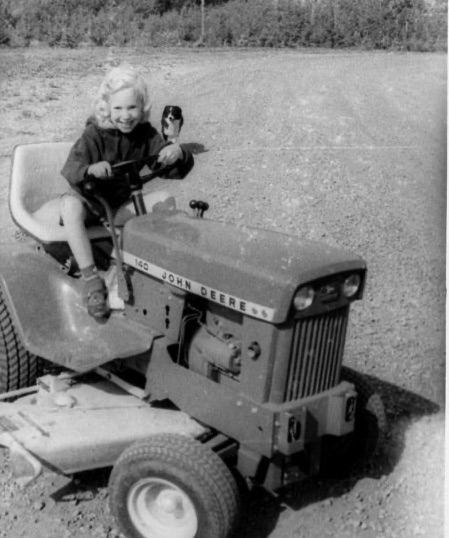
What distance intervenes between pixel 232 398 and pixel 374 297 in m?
2.56

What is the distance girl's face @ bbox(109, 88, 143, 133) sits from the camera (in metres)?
3.54

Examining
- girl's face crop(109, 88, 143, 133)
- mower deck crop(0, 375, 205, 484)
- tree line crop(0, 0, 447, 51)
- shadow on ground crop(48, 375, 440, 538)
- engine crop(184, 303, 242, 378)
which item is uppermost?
tree line crop(0, 0, 447, 51)

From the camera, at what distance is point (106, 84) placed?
3592mm

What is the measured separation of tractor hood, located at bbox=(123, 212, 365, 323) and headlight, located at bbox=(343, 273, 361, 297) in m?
0.05

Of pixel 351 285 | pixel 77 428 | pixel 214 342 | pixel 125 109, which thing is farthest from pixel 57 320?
pixel 351 285

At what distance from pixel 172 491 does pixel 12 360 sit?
121cm

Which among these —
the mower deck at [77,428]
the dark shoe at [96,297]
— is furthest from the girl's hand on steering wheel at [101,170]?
the mower deck at [77,428]

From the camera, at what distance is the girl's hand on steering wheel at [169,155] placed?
3.53m

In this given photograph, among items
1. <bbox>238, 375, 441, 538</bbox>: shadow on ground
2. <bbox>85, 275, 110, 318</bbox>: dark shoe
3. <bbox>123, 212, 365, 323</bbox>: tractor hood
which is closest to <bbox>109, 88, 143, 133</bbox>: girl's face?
<bbox>123, 212, 365, 323</bbox>: tractor hood

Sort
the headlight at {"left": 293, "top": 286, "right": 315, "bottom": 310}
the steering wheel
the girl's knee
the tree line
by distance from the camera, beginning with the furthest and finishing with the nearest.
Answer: the tree line
the girl's knee
the steering wheel
the headlight at {"left": 293, "top": 286, "right": 315, "bottom": 310}

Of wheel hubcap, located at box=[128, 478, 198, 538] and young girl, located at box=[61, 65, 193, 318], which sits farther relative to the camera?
young girl, located at box=[61, 65, 193, 318]

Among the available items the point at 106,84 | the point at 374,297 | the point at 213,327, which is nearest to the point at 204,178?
the point at 374,297

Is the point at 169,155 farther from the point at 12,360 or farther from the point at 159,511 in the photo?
the point at 159,511

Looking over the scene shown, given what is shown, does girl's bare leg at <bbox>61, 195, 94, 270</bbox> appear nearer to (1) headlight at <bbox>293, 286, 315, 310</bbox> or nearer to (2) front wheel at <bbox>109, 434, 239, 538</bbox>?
(2) front wheel at <bbox>109, 434, 239, 538</bbox>
